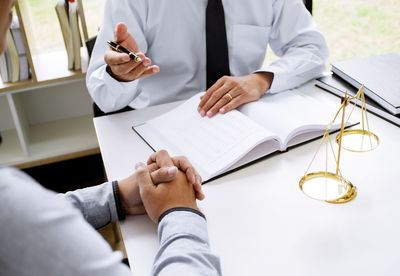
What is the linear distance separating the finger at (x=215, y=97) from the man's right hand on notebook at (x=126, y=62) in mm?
172

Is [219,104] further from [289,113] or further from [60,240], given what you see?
[60,240]

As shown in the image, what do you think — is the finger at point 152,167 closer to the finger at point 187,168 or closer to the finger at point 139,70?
the finger at point 187,168

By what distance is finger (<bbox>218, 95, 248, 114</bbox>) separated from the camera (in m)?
1.27

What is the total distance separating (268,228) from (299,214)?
8cm

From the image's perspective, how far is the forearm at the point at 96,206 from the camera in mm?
977

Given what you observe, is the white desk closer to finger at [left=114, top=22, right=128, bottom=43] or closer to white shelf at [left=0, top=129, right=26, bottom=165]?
finger at [left=114, top=22, right=128, bottom=43]

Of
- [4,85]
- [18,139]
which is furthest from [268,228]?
[18,139]

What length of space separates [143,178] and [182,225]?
179mm

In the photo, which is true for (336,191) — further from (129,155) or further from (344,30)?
(344,30)

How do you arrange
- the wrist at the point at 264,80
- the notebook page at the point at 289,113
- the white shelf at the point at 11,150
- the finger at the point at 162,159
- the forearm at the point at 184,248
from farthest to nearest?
the white shelf at the point at 11,150, the wrist at the point at 264,80, the notebook page at the point at 289,113, the finger at the point at 162,159, the forearm at the point at 184,248

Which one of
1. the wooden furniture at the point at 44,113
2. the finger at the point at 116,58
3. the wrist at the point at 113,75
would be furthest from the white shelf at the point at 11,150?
the finger at the point at 116,58

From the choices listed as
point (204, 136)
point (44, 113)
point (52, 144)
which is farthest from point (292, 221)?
point (44, 113)

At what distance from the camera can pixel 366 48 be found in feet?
9.86

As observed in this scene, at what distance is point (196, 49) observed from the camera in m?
1.65
